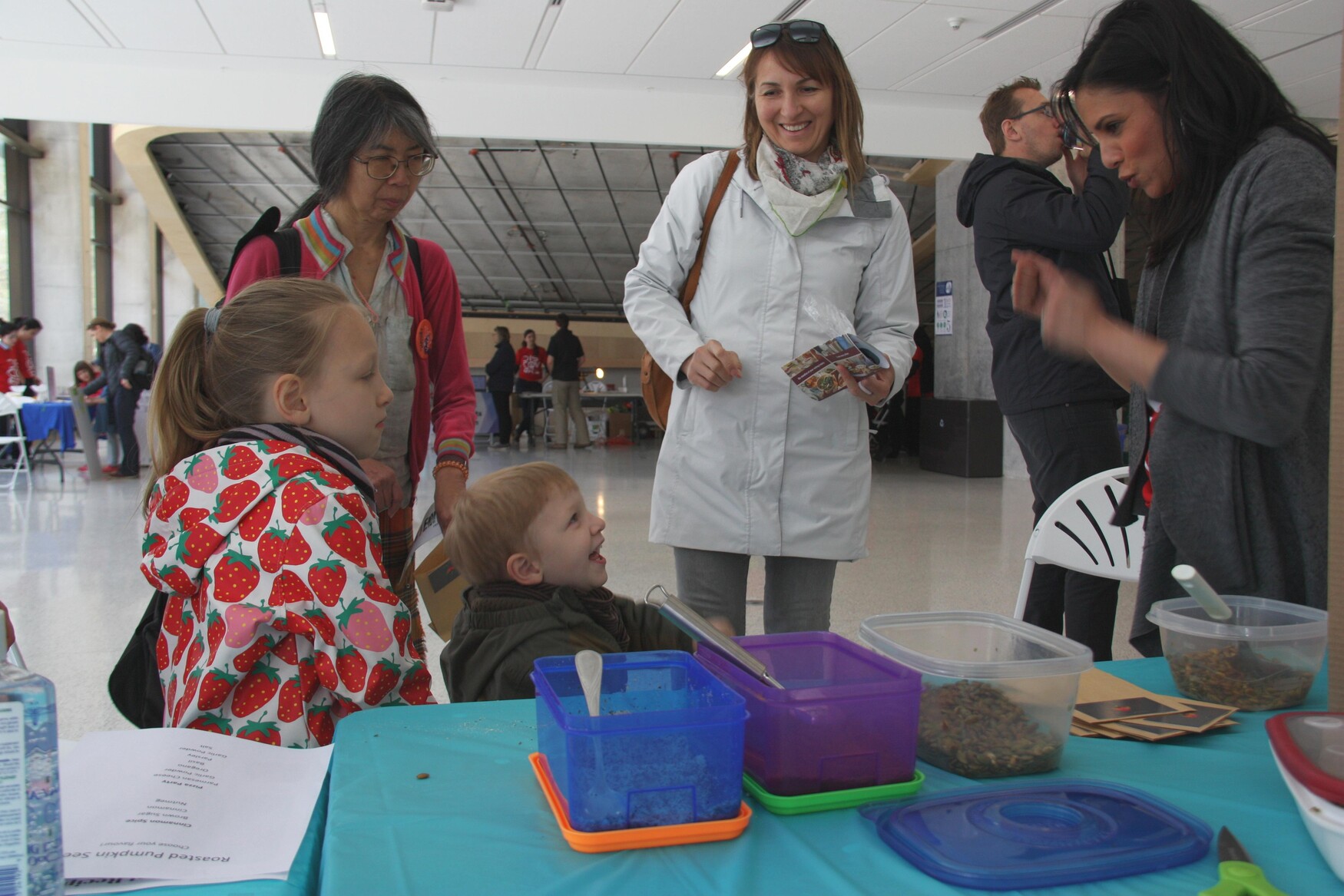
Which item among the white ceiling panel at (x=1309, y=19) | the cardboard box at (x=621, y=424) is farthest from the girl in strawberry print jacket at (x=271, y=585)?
the cardboard box at (x=621, y=424)

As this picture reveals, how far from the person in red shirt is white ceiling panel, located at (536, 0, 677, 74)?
19.0 feet

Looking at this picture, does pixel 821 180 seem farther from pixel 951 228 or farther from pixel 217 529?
pixel 951 228

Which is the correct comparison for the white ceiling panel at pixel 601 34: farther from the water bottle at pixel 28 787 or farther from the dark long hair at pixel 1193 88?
the water bottle at pixel 28 787

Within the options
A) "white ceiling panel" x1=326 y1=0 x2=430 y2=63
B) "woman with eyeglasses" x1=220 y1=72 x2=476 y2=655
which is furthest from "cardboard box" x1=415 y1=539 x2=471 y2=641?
"white ceiling panel" x1=326 y1=0 x2=430 y2=63

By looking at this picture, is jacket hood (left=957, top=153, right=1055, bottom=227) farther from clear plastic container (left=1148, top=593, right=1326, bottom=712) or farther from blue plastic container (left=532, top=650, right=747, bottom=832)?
blue plastic container (left=532, top=650, right=747, bottom=832)

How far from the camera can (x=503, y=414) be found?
12.3 m

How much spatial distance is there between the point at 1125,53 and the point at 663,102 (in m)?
6.99

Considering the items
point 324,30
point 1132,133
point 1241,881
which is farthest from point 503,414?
Answer: point 1241,881

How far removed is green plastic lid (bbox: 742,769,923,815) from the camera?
70 cm

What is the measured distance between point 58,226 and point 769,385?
15.1m

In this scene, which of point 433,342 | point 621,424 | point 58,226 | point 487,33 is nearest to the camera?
point 433,342

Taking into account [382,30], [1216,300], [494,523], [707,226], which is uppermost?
[382,30]

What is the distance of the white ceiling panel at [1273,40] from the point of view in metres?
6.20

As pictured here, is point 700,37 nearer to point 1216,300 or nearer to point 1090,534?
point 1090,534
